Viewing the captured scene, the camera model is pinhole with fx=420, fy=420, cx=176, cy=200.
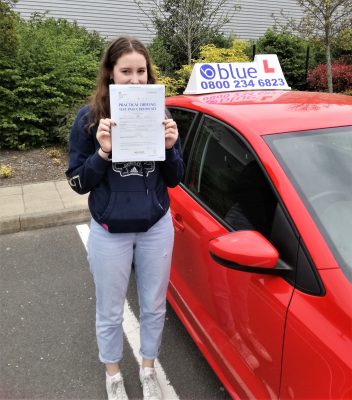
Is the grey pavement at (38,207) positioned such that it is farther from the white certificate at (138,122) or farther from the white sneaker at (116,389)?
the white certificate at (138,122)

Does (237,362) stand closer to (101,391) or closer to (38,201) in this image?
(101,391)

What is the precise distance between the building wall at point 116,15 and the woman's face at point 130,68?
34.5 ft

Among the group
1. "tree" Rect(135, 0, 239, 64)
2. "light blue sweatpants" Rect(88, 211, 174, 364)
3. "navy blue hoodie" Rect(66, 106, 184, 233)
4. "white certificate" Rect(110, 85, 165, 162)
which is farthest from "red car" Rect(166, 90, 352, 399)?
"tree" Rect(135, 0, 239, 64)

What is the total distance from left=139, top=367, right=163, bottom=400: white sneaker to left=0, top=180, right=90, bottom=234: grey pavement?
2.97m

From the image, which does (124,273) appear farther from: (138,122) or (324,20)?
(324,20)

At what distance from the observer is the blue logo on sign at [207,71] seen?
315 centimetres

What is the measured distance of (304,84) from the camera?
11992mm

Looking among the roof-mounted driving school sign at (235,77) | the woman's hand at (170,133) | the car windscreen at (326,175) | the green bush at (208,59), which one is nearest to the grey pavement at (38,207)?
the roof-mounted driving school sign at (235,77)

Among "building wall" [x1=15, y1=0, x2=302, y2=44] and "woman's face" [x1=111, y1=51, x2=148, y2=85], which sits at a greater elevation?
"building wall" [x1=15, y1=0, x2=302, y2=44]

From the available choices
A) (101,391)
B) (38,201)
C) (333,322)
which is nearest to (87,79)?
(38,201)

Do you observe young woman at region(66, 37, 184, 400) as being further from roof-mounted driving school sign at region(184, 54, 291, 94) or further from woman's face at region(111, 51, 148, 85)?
roof-mounted driving school sign at region(184, 54, 291, 94)

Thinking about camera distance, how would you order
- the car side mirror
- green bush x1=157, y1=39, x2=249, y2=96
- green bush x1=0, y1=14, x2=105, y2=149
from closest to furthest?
1. the car side mirror
2. green bush x1=0, y1=14, x2=105, y2=149
3. green bush x1=157, y1=39, x2=249, y2=96

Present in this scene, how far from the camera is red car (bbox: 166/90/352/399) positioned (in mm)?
1479

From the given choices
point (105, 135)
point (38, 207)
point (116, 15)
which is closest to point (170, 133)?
point (105, 135)
